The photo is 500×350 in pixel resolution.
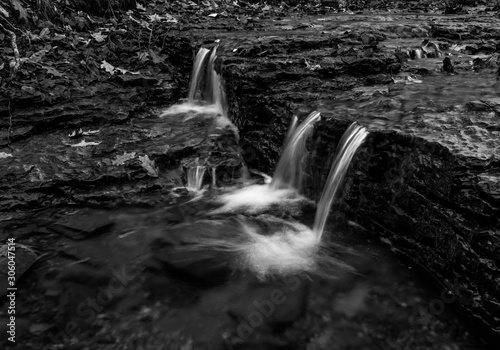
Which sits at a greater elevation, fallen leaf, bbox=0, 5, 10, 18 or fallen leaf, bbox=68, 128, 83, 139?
fallen leaf, bbox=0, 5, 10, 18

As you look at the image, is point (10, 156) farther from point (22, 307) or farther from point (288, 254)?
point (288, 254)

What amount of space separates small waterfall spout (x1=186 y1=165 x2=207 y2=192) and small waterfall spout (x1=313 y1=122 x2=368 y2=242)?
1.97m

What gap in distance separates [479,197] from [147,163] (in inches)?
176

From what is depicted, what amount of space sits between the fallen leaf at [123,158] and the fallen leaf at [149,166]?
199mm

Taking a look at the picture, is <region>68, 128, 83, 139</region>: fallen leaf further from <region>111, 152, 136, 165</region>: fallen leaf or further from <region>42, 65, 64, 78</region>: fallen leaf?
<region>42, 65, 64, 78</region>: fallen leaf

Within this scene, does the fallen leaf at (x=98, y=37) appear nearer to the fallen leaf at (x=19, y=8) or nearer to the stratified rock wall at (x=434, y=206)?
the fallen leaf at (x=19, y=8)

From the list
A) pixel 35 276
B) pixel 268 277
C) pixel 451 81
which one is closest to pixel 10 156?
pixel 35 276

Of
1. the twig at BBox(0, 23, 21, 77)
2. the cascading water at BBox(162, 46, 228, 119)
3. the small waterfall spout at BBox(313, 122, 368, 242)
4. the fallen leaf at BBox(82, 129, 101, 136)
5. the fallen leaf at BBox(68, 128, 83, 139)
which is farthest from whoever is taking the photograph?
the cascading water at BBox(162, 46, 228, 119)

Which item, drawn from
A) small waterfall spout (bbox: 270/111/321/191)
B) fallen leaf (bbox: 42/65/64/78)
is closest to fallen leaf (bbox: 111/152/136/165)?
small waterfall spout (bbox: 270/111/321/191)

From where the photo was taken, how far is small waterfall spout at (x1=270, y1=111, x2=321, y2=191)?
547 cm

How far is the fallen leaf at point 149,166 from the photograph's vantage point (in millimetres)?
5836

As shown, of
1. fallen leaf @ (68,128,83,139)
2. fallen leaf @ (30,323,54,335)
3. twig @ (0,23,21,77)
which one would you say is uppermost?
twig @ (0,23,21,77)

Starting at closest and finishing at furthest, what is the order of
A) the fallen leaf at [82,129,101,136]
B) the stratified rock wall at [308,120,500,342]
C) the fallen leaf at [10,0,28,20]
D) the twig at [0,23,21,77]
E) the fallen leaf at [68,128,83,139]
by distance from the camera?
the stratified rock wall at [308,120,500,342] → the fallen leaf at [68,128,83,139] → the fallen leaf at [82,129,101,136] → the twig at [0,23,21,77] → the fallen leaf at [10,0,28,20]

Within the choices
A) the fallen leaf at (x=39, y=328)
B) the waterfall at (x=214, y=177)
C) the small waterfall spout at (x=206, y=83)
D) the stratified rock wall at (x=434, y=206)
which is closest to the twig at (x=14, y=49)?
the small waterfall spout at (x=206, y=83)
